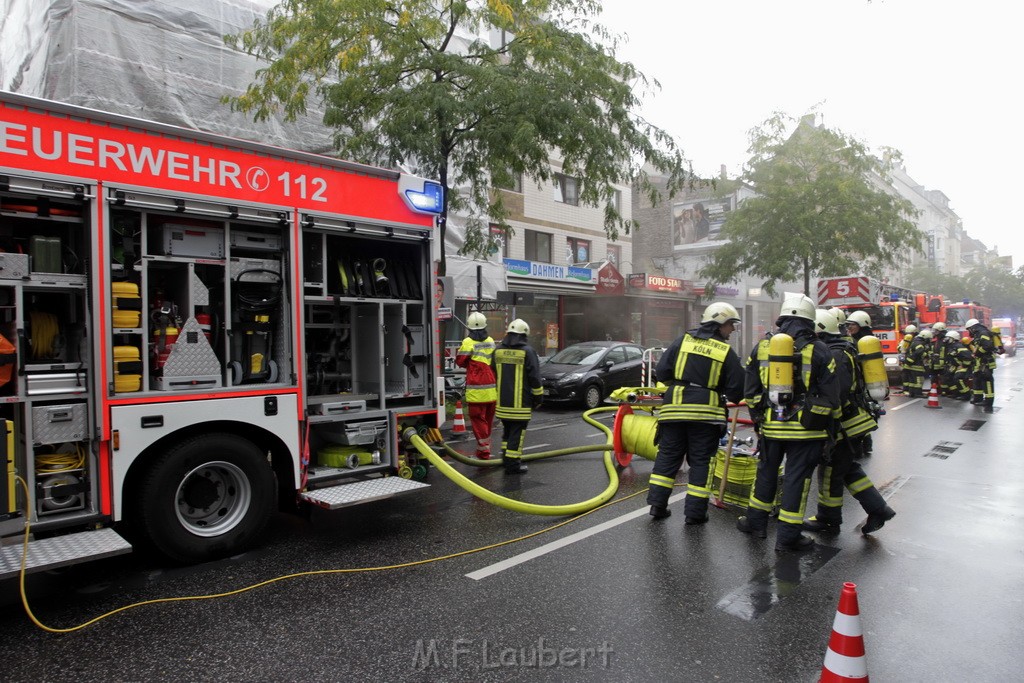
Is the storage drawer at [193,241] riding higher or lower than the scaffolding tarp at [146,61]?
lower

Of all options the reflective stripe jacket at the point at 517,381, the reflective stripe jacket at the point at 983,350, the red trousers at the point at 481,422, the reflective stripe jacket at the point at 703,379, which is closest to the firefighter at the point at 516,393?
the reflective stripe jacket at the point at 517,381

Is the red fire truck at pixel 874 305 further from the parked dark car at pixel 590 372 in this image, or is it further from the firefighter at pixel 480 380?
the firefighter at pixel 480 380

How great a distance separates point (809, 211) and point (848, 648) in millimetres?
21855

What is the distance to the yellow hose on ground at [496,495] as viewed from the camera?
539 cm

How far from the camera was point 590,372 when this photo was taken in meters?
13.6

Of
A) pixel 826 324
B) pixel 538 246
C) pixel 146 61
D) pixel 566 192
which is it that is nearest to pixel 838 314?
pixel 826 324

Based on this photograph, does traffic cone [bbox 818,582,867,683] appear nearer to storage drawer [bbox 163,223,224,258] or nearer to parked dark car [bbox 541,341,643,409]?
storage drawer [bbox 163,223,224,258]

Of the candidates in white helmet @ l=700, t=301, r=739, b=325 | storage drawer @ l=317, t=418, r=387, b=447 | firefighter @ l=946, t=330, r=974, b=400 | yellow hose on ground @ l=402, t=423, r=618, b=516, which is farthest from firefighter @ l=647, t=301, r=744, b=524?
firefighter @ l=946, t=330, r=974, b=400

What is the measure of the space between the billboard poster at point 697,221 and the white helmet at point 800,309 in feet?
93.7

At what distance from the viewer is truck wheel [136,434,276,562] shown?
14.2 ft

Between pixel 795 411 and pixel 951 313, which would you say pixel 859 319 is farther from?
pixel 951 313

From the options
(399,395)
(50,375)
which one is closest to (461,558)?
(399,395)

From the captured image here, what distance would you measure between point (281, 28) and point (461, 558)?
8.74m

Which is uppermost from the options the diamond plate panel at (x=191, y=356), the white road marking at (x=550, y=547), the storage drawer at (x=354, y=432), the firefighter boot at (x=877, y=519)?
the diamond plate panel at (x=191, y=356)
